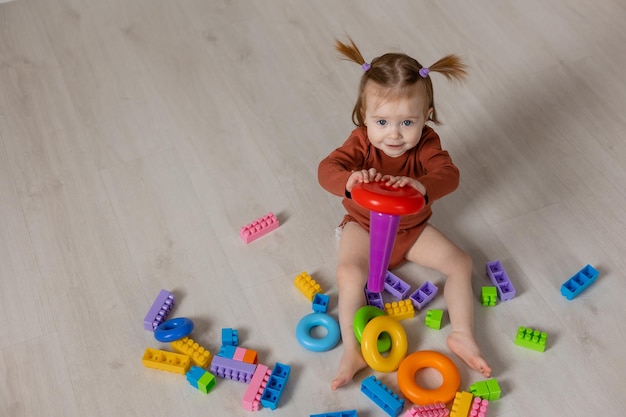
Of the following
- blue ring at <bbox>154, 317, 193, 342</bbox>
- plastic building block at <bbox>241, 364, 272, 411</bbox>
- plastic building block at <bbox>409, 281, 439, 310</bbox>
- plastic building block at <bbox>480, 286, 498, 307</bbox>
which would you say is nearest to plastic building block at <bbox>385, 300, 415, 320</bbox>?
plastic building block at <bbox>409, 281, 439, 310</bbox>

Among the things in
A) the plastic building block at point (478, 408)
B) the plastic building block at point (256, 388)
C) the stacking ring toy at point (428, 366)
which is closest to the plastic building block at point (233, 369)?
the plastic building block at point (256, 388)

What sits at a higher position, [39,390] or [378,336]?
[378,336]

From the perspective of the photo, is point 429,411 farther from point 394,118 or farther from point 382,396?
point 394,118

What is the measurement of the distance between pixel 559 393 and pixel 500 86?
2.52 feet

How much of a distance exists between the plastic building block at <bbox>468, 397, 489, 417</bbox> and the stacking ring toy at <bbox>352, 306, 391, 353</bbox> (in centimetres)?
17

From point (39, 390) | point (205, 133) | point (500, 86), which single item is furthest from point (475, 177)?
point (39, 390)

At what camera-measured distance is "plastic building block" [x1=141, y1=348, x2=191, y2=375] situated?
4.06 feet

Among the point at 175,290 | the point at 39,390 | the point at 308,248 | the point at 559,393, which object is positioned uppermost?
the point at 559,393

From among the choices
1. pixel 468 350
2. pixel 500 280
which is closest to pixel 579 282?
pixel 500 280

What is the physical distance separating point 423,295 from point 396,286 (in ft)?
0.18

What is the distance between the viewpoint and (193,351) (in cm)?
125

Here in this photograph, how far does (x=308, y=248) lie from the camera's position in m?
1.43

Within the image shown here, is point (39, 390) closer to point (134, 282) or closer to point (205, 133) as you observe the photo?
point (134, 282)

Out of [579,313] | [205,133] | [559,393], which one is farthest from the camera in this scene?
[205,133]
